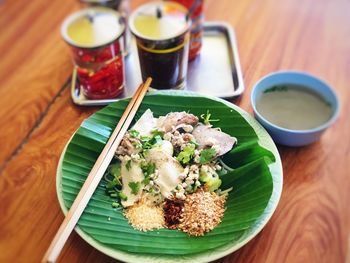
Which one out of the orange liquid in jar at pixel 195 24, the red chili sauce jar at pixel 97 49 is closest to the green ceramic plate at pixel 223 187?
the red chili sauce jar at pixel 97 49

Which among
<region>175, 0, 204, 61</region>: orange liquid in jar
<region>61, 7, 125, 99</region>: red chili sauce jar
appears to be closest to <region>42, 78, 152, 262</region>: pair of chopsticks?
<region>61, 7, 125, 99</region>: red chili sauce jar

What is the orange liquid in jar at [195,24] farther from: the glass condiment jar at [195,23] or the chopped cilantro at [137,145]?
the chopped cilantro at [137,145]

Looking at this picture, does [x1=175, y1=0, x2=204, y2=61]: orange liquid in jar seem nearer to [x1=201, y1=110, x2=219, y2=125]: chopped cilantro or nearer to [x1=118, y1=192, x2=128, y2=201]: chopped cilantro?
[x1=201, y1=110, x2=219, y2=125]: chopped cilantro

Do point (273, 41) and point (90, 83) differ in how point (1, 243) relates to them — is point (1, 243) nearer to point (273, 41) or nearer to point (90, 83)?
point (90, 83)

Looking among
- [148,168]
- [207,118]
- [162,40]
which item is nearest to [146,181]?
[148,168]

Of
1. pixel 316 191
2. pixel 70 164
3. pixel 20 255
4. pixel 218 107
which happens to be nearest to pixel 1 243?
pixel 20 255

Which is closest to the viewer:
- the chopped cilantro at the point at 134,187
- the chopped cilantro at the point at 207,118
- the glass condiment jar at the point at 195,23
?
the chopped cilantro at the point at 134,187

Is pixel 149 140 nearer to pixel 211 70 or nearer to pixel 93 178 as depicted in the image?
pixel 93 178
